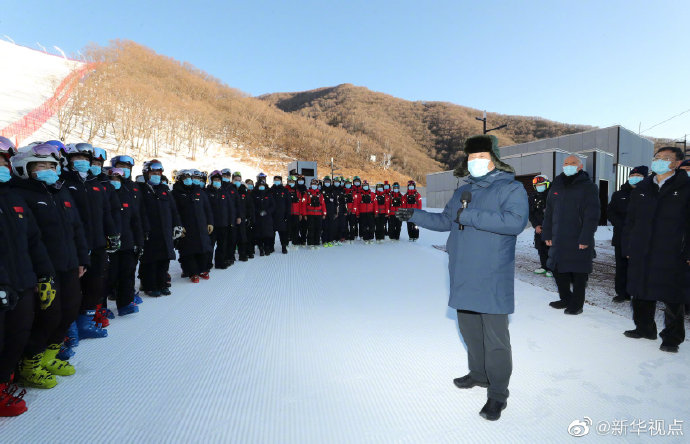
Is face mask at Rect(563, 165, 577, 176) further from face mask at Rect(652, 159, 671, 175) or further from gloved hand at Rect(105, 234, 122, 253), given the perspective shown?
gloved hand at Rect(105, 234, 122, 253)

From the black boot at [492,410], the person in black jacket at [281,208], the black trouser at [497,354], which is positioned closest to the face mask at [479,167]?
the black trouser at [497,354]

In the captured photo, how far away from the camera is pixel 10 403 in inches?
101

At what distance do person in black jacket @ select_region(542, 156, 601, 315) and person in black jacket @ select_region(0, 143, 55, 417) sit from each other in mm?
5501

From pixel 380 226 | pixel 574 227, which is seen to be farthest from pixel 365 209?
pixel 574 227

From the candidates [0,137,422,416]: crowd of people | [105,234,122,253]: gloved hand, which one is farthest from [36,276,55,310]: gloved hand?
[105,234,122,253]: gloved hand

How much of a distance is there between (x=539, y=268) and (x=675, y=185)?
15.2 feet

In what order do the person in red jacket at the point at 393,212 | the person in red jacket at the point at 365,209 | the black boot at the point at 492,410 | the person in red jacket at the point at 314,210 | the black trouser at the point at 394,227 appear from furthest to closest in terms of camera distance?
1. the black trouser at the point at 394,227
2. the person in red jacket at the point at 393,212
3. the person in red jacket at the point at 365,209
4. the person in red jacket at the point at 314,210
5. the black boot at the point at 492,410

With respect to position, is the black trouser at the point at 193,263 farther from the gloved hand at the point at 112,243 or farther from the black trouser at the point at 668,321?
the black trouser at the point at 668,321

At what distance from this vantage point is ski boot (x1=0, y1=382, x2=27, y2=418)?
8.28 ft

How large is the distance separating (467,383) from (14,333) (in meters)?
3.34

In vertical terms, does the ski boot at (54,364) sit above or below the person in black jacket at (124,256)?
below

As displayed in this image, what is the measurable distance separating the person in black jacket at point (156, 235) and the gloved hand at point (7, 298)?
11.1ft

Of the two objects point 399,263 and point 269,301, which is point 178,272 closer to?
point 269,301

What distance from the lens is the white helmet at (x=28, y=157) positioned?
295 centimetres
